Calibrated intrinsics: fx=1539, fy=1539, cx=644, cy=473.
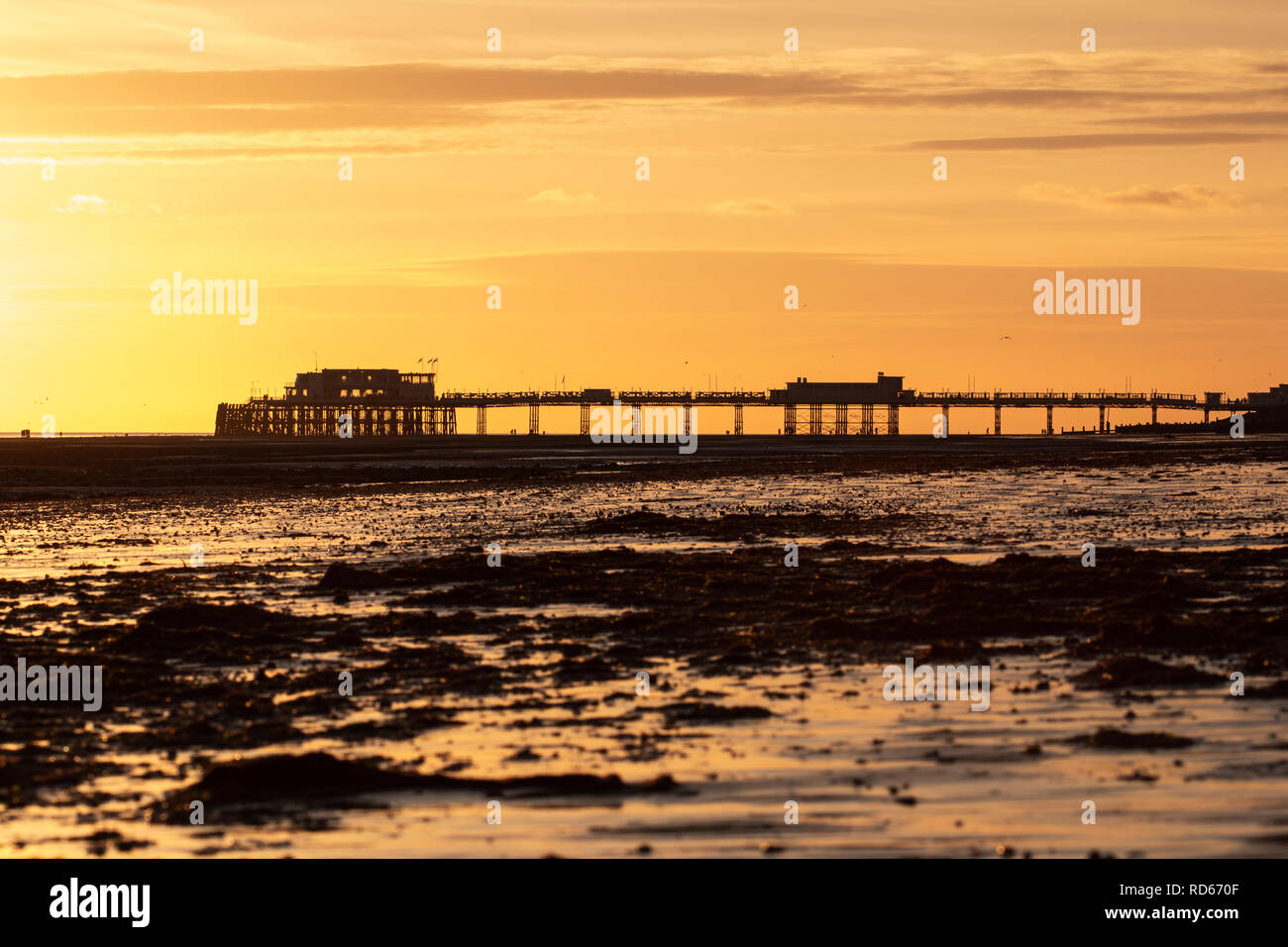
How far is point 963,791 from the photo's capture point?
474 inches

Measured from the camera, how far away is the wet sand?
37.3ft

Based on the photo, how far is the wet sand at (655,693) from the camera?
37.3ft

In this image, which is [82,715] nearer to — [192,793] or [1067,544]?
[192,793]

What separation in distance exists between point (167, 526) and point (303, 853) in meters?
34.6

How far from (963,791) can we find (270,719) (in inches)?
285

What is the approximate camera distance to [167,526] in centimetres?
4362

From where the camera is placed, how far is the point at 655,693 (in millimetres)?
16656
